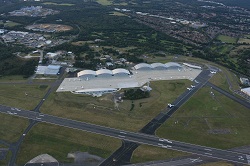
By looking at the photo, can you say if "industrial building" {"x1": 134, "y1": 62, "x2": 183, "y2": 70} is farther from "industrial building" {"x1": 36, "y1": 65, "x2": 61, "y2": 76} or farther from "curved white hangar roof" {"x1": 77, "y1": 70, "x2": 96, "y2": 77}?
"industrial building" {"x1": 36, "y1": 65, "x2": 61, "y2": 76}

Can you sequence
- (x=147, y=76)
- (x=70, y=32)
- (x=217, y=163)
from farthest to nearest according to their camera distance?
(x=70, y=32)
(x=147, y=76)
(x=217, y=163)

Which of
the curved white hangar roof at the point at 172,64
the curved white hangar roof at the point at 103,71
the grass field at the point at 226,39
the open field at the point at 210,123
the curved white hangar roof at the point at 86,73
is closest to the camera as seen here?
the open field at the point at 210,123

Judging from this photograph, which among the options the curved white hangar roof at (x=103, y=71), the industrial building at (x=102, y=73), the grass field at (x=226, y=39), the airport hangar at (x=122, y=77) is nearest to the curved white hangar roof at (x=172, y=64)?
the airport hangar at (x=122, y=77)

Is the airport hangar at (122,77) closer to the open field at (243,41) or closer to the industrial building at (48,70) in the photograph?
the industrial building at (48,70)

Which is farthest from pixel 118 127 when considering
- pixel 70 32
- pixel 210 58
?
pixel 70 32

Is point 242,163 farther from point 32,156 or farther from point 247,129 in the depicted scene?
point 32,156

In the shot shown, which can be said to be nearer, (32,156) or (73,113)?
(32,156)
